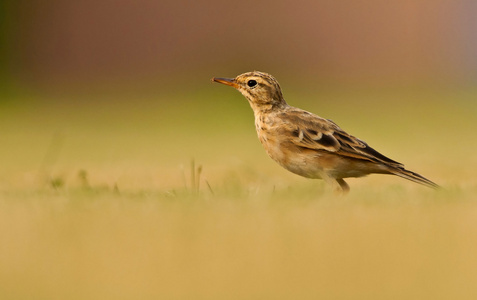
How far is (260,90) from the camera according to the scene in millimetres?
7605

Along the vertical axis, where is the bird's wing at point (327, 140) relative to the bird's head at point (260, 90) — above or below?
below

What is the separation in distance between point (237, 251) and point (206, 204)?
1221 millimetres

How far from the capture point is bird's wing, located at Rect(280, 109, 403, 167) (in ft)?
21.8

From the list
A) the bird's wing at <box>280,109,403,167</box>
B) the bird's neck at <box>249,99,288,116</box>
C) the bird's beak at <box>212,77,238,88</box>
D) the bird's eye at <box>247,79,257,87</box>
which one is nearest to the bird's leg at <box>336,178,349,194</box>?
the bird's wing at <box>280,109,403,167</box>

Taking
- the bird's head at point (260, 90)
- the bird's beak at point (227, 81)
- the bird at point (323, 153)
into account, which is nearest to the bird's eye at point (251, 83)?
the bird's head at point (260, 90)

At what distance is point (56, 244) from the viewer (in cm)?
342

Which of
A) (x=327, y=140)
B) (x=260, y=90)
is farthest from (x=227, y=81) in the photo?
(x=327, y=140)

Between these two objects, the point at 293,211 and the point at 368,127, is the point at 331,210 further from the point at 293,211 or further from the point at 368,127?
the point at 368,127

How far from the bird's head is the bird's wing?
49 cm

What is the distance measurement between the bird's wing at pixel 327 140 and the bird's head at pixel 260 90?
490 millimetres

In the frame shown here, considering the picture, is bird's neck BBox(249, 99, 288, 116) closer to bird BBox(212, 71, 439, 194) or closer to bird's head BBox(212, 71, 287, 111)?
bird's head BBox(212, 71, 287, 111)

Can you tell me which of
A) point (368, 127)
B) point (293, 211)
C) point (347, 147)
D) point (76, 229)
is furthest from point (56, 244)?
point (368, 127)

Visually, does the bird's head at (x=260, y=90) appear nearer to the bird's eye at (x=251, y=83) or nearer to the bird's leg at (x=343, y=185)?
the bird's eye at (x=251, y=83)

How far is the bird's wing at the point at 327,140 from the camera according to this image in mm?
6656
